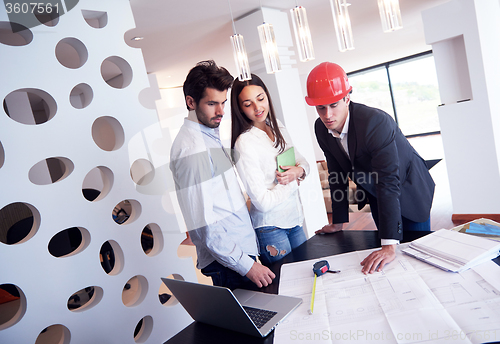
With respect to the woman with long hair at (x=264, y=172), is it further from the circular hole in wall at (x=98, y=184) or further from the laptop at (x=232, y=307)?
the circular hole in wall at (x=98, y=184)

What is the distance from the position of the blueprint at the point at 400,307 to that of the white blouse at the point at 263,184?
1.65 feet

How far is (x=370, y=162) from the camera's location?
1.62 m

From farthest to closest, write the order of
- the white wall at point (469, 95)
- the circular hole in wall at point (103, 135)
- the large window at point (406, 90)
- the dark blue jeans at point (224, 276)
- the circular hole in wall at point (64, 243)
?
1. the large window at point (406, 90)
2. the circular hole in wall at point (103, 135)
3. the white wall at point (469, 95)
4. the circular hole in wall at point (64, 243)
5. the dark blue jeans at point (224, 276)

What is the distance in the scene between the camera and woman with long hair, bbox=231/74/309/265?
5.38ft

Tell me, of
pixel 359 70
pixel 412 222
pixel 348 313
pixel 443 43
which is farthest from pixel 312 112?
pixel 348 313

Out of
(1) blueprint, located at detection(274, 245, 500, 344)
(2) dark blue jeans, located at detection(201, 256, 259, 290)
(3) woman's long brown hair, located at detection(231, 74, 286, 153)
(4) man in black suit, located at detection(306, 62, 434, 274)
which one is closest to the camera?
(1) blueprint, located at detection(274, 245, 500, 344)

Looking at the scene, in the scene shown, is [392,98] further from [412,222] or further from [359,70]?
[412,222]

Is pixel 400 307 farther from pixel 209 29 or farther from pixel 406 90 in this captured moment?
pixel 406 90

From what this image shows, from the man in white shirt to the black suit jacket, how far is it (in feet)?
1.71

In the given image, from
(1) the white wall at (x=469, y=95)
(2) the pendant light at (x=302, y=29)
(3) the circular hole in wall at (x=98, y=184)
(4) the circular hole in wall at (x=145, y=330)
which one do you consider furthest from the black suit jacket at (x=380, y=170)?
(1) the white wall at (x=469, y=95)

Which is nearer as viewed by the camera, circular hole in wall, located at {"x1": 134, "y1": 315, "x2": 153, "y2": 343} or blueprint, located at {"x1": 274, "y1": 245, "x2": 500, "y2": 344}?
blueprint, located at {"x1": 274, "y1": 245, "x2": 500, "y2": 344}

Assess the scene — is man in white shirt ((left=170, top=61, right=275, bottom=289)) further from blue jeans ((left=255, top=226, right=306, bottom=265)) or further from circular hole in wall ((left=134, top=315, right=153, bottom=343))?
circular hole in wall ((left=134, top=315, right=153, bottom=343))

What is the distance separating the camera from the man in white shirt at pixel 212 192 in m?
1.43

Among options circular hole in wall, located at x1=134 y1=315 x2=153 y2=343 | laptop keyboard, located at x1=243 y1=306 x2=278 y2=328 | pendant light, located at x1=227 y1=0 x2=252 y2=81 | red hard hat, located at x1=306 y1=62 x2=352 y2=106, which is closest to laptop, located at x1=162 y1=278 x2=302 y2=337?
laptop keyboard, located at x1=243 y1=306 x2=278 y2=328
